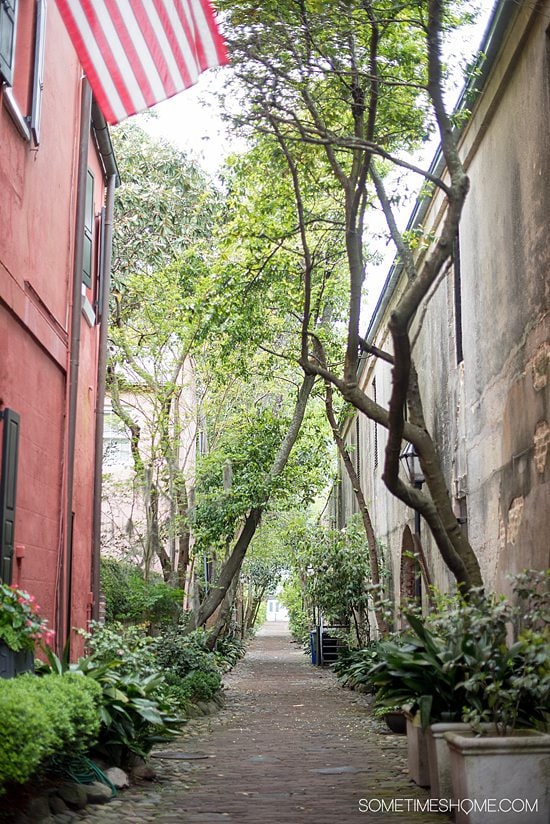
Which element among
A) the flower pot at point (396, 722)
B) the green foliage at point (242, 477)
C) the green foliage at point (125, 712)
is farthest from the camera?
the green foliage at point (242, 477)

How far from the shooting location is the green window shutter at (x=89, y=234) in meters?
12.0

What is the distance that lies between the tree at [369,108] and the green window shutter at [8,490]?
2.93 meters

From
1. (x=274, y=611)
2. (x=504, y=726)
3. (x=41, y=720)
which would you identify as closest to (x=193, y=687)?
(x=504, y=726)

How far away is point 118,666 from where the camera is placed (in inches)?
351

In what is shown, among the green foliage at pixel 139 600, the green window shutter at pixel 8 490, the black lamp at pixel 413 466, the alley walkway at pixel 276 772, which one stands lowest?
the alley walkway at pixel 276 772

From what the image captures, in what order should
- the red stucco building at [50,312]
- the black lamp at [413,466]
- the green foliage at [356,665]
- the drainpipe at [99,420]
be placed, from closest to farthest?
the red stucco building at [50,312], the black lamp at [413,466], the drainpipe at [99,420], the green foliage at [356,665]

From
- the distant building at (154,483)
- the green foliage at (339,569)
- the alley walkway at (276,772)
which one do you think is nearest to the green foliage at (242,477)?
the distant building at (154,483)

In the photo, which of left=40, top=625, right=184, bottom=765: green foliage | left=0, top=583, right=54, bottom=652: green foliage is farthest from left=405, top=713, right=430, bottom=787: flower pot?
left=0, top=583, right=54, bottom=652: green foliage

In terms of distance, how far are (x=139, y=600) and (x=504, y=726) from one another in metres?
11.5

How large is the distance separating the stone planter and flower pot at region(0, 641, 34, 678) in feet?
10.4

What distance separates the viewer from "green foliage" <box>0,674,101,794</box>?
4.94 m

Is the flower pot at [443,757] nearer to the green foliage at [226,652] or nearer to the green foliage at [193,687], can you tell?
the green foliage at [193,687]

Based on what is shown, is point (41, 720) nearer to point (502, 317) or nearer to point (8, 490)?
point (8, 490)

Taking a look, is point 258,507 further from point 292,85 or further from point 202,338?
point 292,85
